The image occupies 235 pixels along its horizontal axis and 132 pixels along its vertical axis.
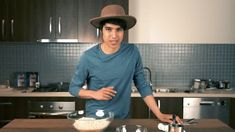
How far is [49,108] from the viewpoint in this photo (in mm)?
3441

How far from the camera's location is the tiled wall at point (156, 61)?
3.97 meters

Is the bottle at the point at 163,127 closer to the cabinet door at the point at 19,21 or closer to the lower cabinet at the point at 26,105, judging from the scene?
the lower cabinet at the point at 26,105

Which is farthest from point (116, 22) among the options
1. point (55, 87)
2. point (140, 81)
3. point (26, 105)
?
point (55, 87)

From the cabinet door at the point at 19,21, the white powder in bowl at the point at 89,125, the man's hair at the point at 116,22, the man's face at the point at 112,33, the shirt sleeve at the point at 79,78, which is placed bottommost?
the white powder in bowl at the point at 89,125

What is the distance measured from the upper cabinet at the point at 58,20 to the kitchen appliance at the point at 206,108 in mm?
1493

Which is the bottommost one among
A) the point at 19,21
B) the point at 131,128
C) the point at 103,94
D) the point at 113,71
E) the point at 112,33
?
the point at 131,128

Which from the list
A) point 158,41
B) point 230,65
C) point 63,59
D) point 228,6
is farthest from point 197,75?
point 63,59

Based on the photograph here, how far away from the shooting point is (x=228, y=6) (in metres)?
3.81

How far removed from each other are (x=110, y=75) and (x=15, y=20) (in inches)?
78.1

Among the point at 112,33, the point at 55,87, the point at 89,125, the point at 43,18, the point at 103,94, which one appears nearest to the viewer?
the point at 89,125

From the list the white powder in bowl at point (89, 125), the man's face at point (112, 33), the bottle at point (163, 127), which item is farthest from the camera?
the man's face at point (112, 33)

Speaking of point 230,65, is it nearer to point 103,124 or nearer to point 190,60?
point 190,60

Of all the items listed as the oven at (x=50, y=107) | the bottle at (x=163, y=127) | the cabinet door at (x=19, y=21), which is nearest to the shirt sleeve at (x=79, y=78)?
the bottle at (x=163, y=127)

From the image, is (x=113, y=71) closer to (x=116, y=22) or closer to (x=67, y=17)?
(x=116, y=22)
